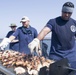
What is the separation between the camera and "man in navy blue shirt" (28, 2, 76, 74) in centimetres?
689

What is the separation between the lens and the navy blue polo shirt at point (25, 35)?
10656mm

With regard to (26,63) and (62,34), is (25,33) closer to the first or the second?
(62,34)

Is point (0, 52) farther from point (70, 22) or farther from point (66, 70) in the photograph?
point (66, 70)

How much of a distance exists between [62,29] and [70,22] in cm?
24

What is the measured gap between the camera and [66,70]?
5.10 meters

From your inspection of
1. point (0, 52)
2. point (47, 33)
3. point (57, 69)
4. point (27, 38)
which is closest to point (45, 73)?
point (57, 69)

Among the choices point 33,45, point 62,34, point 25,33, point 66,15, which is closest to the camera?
point 33,45

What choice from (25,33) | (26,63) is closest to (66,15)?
(26,63)

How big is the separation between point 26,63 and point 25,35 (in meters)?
4.53

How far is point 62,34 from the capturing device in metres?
6.99

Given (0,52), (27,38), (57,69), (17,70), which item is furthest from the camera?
(27,38)

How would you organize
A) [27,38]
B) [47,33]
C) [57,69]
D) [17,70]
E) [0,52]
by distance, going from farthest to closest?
[27,38] < [0,52] < [47,33] < [17,70] < [57,69]

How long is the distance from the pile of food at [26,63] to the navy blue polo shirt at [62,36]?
1.47 feet

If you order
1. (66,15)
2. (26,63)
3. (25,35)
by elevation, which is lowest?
(25,35)
